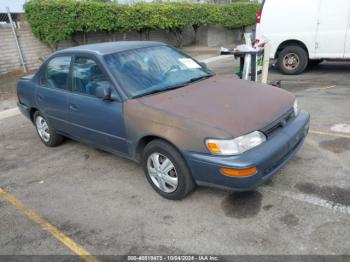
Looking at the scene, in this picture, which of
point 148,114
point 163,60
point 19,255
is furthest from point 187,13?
point 19,255

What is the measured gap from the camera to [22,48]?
36.3ft

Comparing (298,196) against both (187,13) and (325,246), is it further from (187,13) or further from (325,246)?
(187,13)

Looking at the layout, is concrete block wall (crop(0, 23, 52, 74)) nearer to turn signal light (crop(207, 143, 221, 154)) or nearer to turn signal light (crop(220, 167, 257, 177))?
turn signal light (crop(207, 143, 221, 154))

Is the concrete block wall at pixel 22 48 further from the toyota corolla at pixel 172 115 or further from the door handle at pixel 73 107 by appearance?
the door handle at pixel 73 107

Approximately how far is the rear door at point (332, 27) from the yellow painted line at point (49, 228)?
7791mm

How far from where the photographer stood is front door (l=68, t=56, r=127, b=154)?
386 cm

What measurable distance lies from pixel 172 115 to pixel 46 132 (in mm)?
2869

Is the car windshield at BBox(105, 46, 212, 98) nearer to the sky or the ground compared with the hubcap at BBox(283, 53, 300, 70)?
nearer to the sky

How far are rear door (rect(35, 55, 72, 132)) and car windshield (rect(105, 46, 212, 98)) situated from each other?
3.06 ft

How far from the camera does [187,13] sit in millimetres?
15250

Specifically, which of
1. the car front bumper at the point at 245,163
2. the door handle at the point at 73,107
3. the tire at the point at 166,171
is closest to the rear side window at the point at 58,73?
the door handle at the point at 73,107

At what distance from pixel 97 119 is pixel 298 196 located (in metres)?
2.37

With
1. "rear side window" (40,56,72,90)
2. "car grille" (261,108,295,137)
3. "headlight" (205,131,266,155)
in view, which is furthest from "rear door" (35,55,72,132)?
"car grille" (261,108,295,137)

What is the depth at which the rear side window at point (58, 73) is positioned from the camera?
15.0 feet
